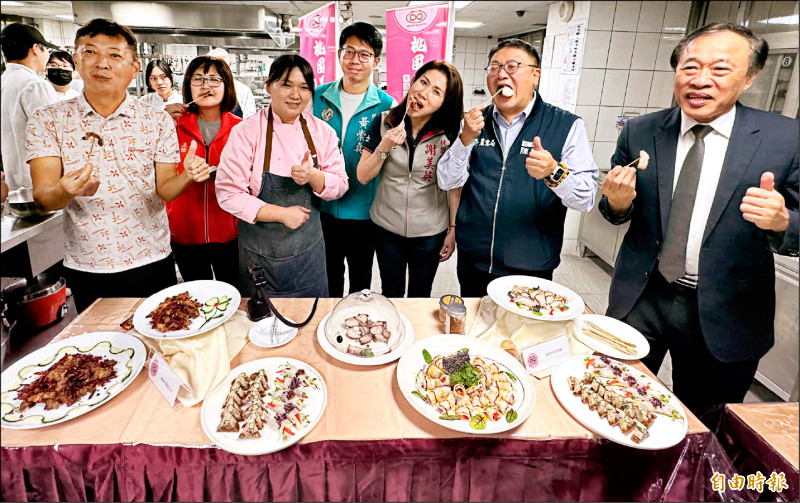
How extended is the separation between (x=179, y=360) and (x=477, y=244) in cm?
142

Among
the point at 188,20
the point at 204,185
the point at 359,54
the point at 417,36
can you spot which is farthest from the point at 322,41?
the point at 204,185

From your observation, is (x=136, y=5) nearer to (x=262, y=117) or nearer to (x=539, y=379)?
(x=262, y=117)

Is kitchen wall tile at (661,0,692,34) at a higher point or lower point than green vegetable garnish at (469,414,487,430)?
higher

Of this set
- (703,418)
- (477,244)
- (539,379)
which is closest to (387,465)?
(539,379)

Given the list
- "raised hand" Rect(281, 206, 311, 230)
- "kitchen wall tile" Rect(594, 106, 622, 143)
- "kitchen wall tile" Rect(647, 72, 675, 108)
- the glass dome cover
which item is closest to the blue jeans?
"raised hand" Rect(281, 206, 311, 230)

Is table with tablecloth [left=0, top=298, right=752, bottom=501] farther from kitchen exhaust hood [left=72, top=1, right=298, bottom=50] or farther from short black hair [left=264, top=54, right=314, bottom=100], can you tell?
kitchen exhaust hood [left=72, top=1, right=298, bottom=50]

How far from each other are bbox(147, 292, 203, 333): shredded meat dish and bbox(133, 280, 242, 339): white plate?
0.7 inches

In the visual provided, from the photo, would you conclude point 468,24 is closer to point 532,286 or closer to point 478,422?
point 532,286

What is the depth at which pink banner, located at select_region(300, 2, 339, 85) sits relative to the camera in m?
4.13

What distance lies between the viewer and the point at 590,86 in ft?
14.3

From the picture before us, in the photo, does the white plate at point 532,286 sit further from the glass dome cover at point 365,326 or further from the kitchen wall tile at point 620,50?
the kitchen wall tile at point 620,50

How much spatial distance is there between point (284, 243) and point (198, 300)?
565 millimetres

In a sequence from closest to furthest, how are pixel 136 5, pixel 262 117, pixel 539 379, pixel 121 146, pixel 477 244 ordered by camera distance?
pixel 539 379
pixel 121 146
pixel 262 117
pixel 477 244
pixel 136 5

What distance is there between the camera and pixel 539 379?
1.43m
